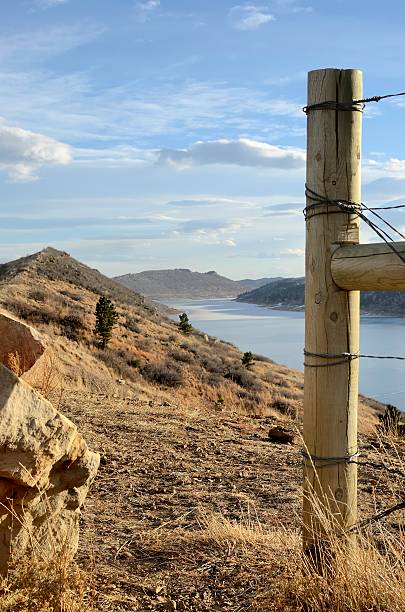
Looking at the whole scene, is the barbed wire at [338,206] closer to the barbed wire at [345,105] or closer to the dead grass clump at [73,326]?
the barbed wire at [345,105]

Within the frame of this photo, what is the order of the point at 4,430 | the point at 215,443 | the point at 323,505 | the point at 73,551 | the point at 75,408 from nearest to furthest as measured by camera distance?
1. the point at 4,430
2. the point at 323,505
3. the point at 73,551
4. the point at 215,443
5. the point at 75,408

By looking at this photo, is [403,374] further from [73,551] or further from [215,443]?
[73,551]

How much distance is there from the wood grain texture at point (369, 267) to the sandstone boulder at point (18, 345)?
6.73ft

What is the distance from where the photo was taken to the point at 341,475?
3.55 meters

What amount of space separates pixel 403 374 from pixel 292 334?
25.9m

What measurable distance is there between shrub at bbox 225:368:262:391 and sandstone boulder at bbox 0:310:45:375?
58.8 ft

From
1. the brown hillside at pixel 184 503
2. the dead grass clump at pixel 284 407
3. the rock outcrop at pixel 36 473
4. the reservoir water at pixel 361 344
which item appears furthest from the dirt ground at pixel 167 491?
the reservoir water at pixel 361 344

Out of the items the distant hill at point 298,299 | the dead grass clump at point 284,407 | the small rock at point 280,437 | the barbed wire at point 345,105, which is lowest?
the dead grass clump at point 284,407

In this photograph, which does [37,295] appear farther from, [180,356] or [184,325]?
[184,325]

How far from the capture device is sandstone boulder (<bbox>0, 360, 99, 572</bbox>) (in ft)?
10.8

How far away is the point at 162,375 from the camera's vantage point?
2002 cm

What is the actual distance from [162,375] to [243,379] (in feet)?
12.4

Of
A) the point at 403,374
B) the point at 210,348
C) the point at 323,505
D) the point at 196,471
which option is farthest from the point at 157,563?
the point at 403,374

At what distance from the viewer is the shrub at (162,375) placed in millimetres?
19719
